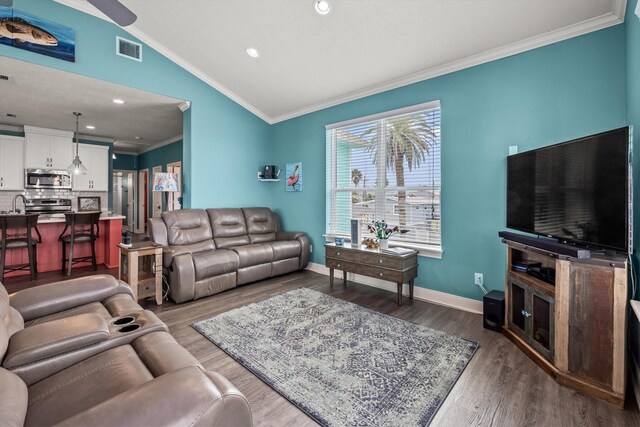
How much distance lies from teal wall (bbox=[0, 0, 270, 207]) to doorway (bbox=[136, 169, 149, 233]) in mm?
5281

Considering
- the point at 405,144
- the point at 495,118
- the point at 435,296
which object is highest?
the point at 495,118

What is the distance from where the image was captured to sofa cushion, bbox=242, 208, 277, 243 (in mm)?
4723

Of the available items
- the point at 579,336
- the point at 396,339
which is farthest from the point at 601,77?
the point at 396,339

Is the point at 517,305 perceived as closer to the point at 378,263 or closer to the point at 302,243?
the point at 378,263

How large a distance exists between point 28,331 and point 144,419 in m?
1.00

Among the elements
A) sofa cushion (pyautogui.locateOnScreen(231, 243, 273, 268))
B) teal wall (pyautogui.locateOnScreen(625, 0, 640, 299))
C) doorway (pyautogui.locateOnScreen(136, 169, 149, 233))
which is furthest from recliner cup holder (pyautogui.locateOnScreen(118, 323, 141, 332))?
doorway (pyautogui.locateOnScreen(136, 169, 149, 233))

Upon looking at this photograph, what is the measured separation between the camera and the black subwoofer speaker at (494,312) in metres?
2.55

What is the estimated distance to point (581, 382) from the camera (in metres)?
1.76

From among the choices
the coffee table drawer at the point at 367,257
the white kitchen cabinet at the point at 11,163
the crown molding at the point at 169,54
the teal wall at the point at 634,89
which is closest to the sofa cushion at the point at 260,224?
the coffee table drawer at the point at 367,257

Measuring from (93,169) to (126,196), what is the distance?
2.96 meters

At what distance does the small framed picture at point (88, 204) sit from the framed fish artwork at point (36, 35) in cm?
470

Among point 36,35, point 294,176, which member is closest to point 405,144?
point 294,176

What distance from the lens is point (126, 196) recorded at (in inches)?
375

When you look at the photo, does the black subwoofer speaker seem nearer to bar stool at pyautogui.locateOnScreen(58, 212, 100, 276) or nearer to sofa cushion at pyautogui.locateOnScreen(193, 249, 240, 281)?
sofa cushion at pyautogui.locateOnScreen(193, 249, 240, 281)
